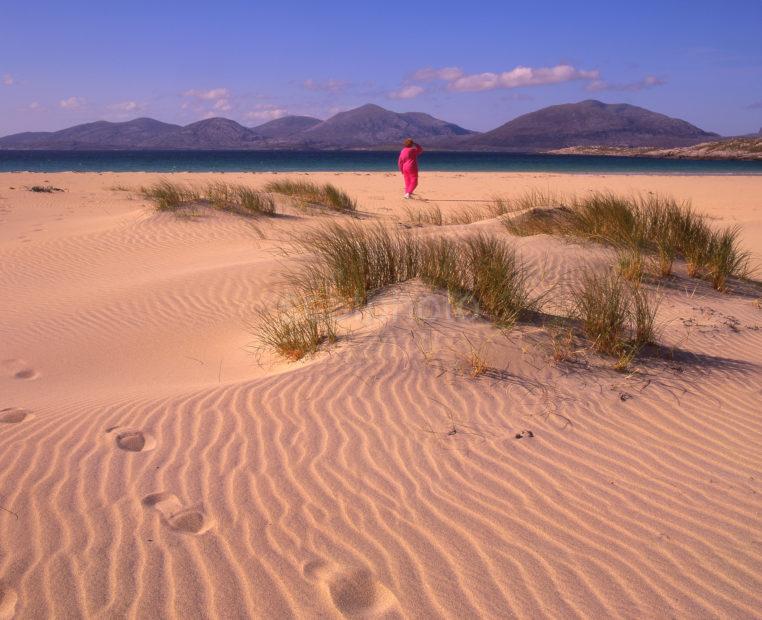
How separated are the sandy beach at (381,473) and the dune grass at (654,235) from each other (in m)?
1.46

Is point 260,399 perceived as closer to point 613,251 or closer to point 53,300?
point 53,300

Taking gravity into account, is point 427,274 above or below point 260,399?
above

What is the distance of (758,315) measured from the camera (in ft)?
23.4

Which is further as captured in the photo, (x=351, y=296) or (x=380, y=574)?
(x=351, y=296)

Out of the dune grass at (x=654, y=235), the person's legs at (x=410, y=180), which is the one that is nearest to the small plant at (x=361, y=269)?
the dune grass at (x=654, y=235)

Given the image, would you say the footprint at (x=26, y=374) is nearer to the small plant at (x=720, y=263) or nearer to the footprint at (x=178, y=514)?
the footprint at (x=178, y=514)

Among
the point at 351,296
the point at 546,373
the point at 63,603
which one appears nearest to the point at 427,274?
the point at 351,296

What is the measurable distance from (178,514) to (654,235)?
7.95m

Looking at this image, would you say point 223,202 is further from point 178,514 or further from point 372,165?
point 372,165

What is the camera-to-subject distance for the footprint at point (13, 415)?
4.16 m

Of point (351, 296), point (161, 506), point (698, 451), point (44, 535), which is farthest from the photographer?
point (351, 296)

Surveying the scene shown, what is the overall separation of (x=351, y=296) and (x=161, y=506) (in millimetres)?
3355

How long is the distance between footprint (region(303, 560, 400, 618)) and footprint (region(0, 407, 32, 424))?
2545mm

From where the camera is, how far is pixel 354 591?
8.48 ft
